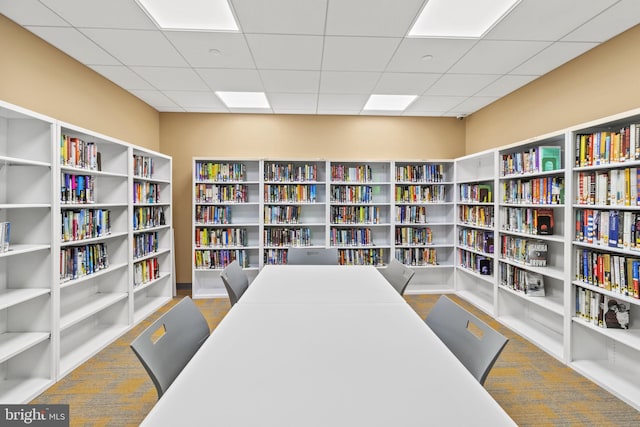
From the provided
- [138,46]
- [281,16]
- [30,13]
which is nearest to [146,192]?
[138,46]

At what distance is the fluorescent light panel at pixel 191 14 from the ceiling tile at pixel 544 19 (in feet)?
7.12

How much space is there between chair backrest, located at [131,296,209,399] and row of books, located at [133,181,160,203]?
2.47 m

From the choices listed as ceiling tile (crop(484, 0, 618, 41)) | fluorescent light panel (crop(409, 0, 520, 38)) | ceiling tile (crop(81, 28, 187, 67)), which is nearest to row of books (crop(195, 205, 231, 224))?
ceiling tile (crop(81, 28, 187, 67))

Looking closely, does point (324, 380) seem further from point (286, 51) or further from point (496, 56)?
point (496, 56)

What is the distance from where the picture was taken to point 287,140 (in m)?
5.00

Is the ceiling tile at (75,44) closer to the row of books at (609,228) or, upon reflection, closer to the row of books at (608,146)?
the row of books at (608,146)

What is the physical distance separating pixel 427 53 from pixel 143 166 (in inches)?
137

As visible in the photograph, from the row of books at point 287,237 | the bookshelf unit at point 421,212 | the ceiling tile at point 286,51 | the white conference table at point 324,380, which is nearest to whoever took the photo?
the white conference table at point 324,380

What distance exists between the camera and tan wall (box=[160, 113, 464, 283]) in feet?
16.1

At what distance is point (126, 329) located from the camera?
11.0 ft

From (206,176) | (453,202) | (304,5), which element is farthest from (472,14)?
(206,176)

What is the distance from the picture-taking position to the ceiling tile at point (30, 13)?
2215 mm

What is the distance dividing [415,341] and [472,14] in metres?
2.48

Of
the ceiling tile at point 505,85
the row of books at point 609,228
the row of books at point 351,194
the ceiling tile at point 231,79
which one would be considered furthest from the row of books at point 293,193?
the row of books at point 609,228
